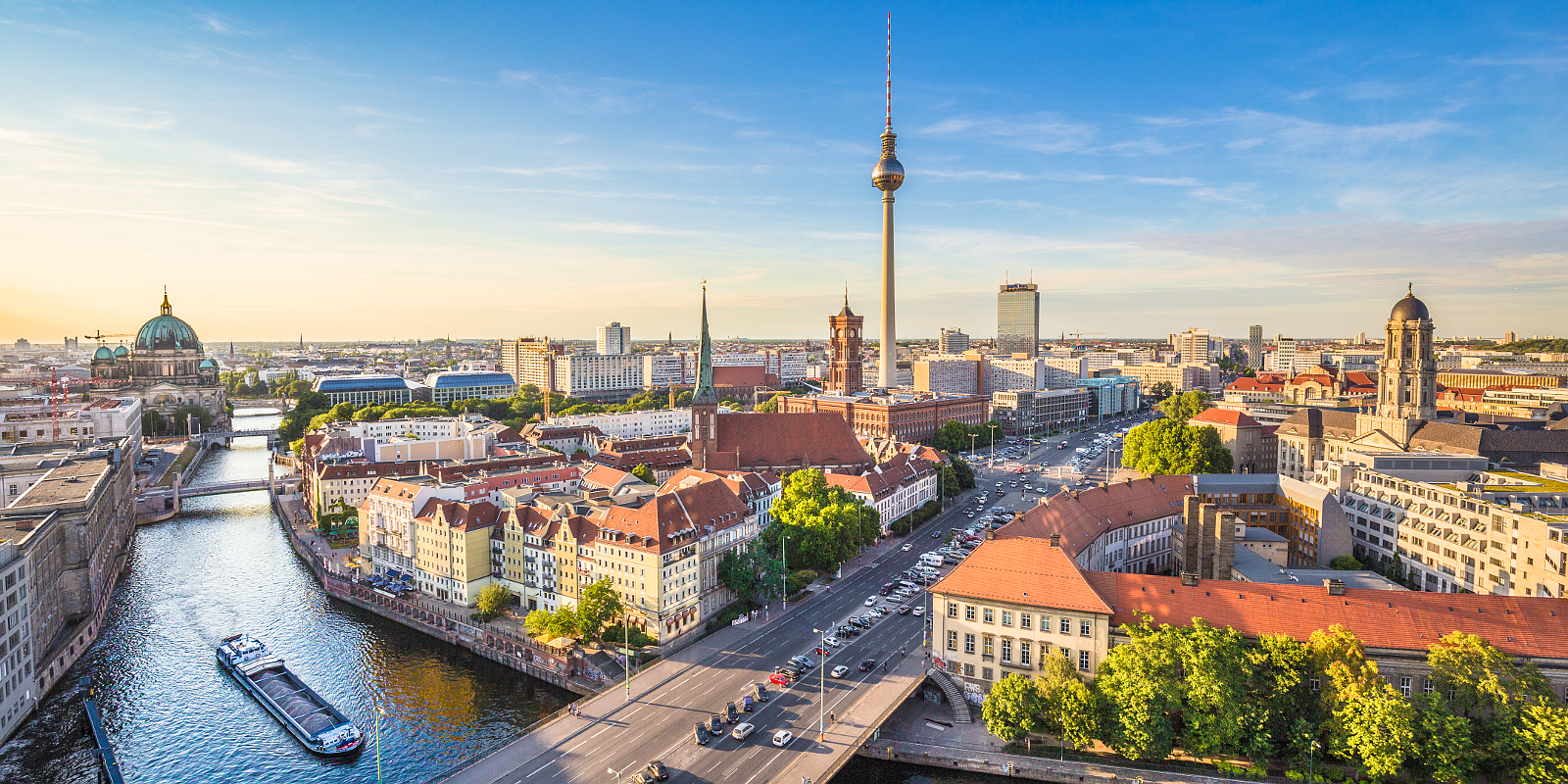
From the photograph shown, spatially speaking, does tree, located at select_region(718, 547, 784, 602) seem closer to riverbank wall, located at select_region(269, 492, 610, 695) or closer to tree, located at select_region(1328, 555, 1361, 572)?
riverbank wall, located at select_region(269, 492, 610, 695)

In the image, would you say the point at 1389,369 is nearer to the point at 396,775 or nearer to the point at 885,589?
the point at 885,589

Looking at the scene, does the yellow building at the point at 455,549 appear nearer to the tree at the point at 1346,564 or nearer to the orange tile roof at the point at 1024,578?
the orange tile roof at the point at 1024,578

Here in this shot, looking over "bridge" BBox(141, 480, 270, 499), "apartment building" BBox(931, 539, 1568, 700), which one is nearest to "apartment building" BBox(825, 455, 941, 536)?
"apartment building" BBox(931, 539, 1568, 700)

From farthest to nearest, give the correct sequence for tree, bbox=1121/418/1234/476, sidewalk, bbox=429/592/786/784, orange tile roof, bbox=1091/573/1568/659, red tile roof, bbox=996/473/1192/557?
tree, bbox=1121/418/1234/476, red tile roof, bbox=996/473/1192/557, sidewalk, bbox=429/592/786/784, orange tile roof, bbox=1091/573/1568/659

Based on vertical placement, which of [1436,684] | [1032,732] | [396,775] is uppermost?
[1436,684]

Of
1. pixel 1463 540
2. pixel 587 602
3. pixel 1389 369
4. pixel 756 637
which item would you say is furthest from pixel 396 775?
pixel 1389 369

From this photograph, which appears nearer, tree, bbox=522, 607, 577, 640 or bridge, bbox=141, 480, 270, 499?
tree, bbox=522, 607, 577, 640

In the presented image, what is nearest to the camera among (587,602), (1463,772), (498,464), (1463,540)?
(1463,772)

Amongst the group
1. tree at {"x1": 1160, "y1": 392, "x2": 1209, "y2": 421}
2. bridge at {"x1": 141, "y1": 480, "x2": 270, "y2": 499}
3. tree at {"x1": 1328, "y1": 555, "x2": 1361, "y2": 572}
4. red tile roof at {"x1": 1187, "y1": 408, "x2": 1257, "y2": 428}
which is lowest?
bridge at {"x1": 141, "y1": 480, "x2": 270, "y2": 499}
